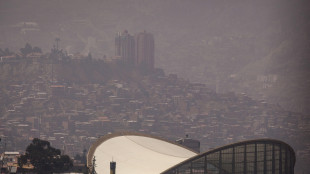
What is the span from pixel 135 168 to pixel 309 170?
10117 centimetres

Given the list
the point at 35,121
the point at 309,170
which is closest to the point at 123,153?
the point at 309,170

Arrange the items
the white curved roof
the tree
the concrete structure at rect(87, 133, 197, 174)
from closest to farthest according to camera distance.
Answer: the tree < the white curved roof < the concrete structure at rect(87, 133, 197, 174)

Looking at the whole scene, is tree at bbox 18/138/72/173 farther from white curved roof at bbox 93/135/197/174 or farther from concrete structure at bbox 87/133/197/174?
white curved roof at bbox 93/135/197/174

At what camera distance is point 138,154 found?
53.8 metres

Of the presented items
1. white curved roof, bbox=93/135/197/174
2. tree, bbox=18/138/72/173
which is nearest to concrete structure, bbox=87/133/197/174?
white curved roof, bbox=93/135/197/174

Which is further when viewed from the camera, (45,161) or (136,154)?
(136,154)

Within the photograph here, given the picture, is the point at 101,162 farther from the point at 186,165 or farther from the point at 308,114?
the point at 308,114

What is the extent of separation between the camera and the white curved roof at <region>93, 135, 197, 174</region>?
158 feet

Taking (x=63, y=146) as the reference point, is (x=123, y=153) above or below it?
above

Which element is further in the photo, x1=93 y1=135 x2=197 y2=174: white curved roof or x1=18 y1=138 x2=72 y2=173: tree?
x1=93 y1=135 x2=197 y2=174: white curved roof

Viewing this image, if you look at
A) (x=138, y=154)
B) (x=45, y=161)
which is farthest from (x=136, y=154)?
(x=45, y=161)

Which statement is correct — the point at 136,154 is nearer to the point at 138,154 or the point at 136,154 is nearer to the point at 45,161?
the point at 138,154

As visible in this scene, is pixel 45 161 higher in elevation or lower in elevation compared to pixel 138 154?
higher

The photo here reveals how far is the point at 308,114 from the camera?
18988 cm
